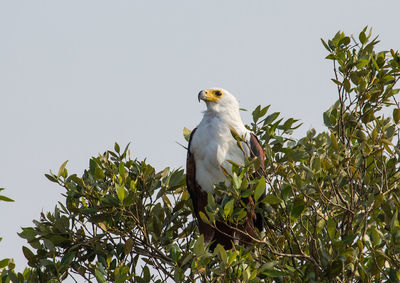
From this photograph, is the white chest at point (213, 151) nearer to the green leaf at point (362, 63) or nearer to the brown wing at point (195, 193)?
the brown wing at point (195, 193)

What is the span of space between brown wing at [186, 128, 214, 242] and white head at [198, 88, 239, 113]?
11.9 inches

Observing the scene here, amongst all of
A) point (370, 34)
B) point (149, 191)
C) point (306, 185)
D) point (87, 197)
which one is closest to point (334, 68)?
point (370, 34)

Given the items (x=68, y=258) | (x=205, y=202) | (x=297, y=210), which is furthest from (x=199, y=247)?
(x=205, y=202)

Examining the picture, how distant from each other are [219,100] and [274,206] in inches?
71.5

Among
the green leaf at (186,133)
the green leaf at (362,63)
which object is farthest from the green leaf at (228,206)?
the green leaf at (186,133)

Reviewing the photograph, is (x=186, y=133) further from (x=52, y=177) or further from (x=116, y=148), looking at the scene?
(x=52, y=177)

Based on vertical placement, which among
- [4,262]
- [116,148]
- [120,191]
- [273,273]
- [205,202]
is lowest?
[273,273]

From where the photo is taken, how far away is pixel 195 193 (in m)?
6.57

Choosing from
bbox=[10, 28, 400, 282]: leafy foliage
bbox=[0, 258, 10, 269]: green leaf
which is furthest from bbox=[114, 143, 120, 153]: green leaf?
bbox=[0, 258, 10, 269]: green leaf

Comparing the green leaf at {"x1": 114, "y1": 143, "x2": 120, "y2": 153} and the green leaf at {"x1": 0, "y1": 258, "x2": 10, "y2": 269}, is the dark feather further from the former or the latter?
the green leaf at {"x1": 0, "y1": 258, "x2": 10, "y2": 269}

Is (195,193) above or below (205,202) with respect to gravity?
above

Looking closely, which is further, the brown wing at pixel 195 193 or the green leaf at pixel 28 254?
the brown wing at pixel 195 193

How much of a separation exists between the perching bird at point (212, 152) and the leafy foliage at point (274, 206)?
0.39 m

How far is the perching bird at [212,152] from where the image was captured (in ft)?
21.2
